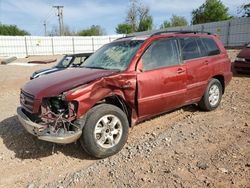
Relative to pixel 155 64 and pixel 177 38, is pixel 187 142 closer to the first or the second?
pixel 155 64

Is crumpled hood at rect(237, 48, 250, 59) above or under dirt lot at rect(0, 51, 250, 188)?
above

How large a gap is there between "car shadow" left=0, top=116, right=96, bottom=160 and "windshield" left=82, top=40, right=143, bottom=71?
154 centimetres

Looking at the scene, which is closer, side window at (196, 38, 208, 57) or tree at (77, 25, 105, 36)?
side window at (196, 38, 208, 57)

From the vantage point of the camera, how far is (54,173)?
366cm

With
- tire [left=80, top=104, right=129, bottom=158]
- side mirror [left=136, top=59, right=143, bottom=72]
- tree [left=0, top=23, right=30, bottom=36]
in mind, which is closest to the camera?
tire [left=80, top=104, right=129, bottom=158]

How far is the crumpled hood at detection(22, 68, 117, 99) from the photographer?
3.80 meters

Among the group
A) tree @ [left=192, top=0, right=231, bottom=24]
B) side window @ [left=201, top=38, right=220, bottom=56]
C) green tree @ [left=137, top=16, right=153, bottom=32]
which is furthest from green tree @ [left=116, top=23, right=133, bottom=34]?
side window @ [left=201, top=38, right=220, bottom=56]

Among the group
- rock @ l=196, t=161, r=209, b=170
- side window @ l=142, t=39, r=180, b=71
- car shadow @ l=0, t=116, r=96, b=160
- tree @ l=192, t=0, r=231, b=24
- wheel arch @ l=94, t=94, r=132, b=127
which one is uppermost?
tree @ l=192, t=0, r=231, b=24

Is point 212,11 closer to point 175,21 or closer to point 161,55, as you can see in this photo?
point 175,21

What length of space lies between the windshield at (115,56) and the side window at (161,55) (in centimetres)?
26

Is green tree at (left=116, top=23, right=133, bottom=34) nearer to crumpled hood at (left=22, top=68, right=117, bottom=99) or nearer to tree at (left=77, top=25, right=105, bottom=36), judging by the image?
tree at (left=77, top=25, right=105, bottom=36)

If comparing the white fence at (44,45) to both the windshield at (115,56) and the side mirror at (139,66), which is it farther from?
the side mirror at (139,66)

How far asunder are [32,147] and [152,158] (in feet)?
6.97

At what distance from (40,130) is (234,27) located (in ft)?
81.0
